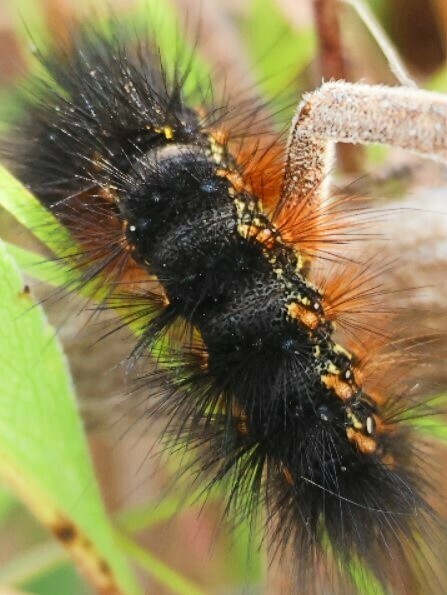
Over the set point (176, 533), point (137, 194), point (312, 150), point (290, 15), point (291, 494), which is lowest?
point (176, 533)

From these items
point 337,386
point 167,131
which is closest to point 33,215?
point 167,131

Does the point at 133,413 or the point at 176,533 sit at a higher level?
the point at 133,413

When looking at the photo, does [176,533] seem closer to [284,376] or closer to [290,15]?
[284,376]

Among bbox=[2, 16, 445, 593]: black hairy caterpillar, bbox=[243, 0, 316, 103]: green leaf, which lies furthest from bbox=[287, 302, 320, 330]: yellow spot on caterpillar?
bbox=[243, 0, 316, 103]: green leaf

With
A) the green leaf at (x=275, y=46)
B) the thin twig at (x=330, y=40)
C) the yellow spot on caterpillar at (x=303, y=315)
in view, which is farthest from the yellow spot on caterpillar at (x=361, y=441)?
the green leaf at (x=275, y=46)

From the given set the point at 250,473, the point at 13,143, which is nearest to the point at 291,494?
the point at 250,473

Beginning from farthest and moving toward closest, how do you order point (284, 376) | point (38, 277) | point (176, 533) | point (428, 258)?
1. point (176, 533)
2. point (428, 258)
3. point (38, 277)
4. point (284, 376)

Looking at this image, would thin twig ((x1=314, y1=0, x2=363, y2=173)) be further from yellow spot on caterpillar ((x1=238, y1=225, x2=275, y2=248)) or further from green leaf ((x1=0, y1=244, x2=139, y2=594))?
green leaf ((x1=0, y1=244, x2=139, y2=594))
